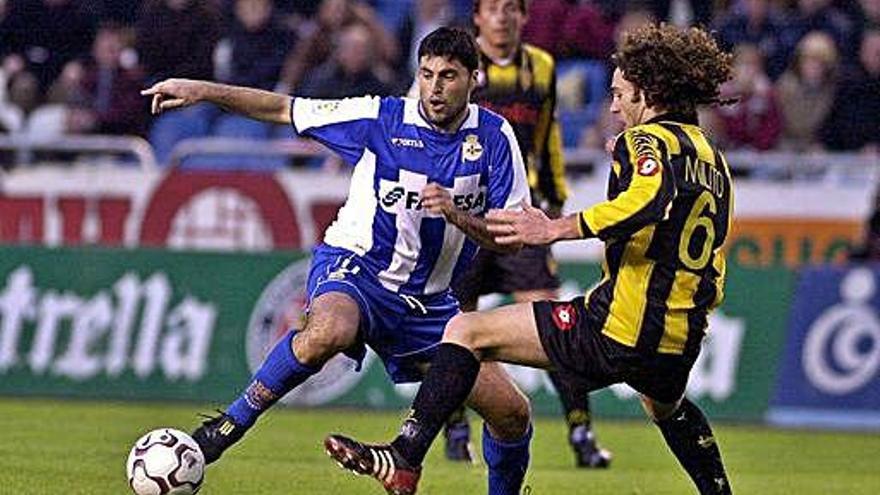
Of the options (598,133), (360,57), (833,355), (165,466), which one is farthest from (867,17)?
(165,466)

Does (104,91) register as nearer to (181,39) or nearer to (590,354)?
(181,39)

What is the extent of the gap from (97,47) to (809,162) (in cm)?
669

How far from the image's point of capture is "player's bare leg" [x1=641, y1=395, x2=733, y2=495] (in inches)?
338

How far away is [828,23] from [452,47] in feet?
34.0

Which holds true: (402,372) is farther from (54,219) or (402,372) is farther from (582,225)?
(54,219)

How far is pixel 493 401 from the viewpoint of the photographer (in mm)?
8508

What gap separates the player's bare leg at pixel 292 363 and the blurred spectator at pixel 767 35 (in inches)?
418

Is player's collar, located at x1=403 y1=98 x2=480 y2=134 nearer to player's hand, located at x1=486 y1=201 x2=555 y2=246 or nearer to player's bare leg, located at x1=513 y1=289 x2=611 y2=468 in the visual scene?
player's hand, located at x1=486 y1=201 x2=555 y2=246

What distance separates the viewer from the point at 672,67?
26.6 feet

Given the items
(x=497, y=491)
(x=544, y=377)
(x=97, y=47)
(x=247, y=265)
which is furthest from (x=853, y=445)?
(x=97, y=47)

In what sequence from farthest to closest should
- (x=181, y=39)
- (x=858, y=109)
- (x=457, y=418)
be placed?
(x=181, y=39) < (x=858, y=109) < (x=457, y=418)

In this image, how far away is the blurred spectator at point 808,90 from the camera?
18.4 metres

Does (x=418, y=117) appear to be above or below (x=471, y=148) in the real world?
above

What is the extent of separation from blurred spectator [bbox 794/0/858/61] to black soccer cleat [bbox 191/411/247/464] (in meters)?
11.3
